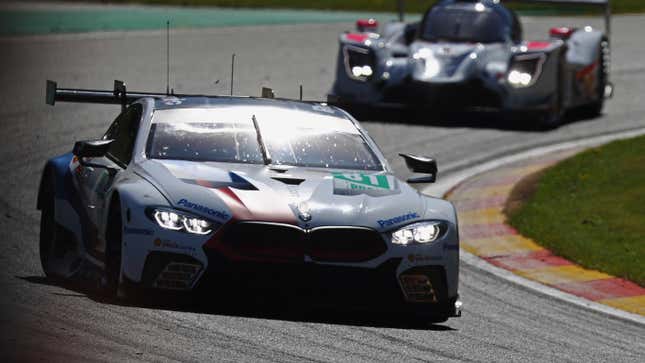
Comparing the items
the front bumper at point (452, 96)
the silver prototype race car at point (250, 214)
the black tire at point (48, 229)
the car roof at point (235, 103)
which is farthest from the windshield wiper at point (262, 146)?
the front bumper at point (452, 96)

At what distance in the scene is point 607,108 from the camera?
1942 centimetres

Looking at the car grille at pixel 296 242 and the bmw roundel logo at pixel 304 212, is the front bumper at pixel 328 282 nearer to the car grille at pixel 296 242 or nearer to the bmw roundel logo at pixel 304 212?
the car grille at pixel 296 242

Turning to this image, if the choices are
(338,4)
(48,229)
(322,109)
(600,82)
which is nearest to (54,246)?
(48,229)

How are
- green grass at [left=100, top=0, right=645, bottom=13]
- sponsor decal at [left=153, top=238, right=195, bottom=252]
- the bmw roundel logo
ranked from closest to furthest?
1. sponsor decal at [left=153, top=238, right=195, bottom=252]
2. the bmw roundel logo
3. green grass at [left=100, top=0, right=645, bottom=13]

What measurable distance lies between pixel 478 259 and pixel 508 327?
271cm

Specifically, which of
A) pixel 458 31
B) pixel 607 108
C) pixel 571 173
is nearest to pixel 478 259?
pixel 571 173

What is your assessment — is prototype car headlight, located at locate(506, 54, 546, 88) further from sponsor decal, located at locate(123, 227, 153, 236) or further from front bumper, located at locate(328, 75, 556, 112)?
sponsor decal, located at locate(123, 227, 153, 236)

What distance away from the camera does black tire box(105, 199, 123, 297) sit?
657 centimetres

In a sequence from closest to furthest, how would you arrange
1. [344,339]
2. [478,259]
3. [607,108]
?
[344,339] < [478,259] < [607,108]

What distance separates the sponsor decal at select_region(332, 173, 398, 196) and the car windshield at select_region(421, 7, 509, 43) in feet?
34.2

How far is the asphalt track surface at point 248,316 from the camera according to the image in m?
5.30

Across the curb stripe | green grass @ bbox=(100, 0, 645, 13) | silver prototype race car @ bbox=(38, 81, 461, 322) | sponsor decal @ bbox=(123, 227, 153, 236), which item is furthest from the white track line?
green grass @ bbox=(100, 0, 645, 13)

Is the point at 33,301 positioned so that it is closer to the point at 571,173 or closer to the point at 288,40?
the point at 571,173

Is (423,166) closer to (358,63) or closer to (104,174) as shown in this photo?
(104,174)
